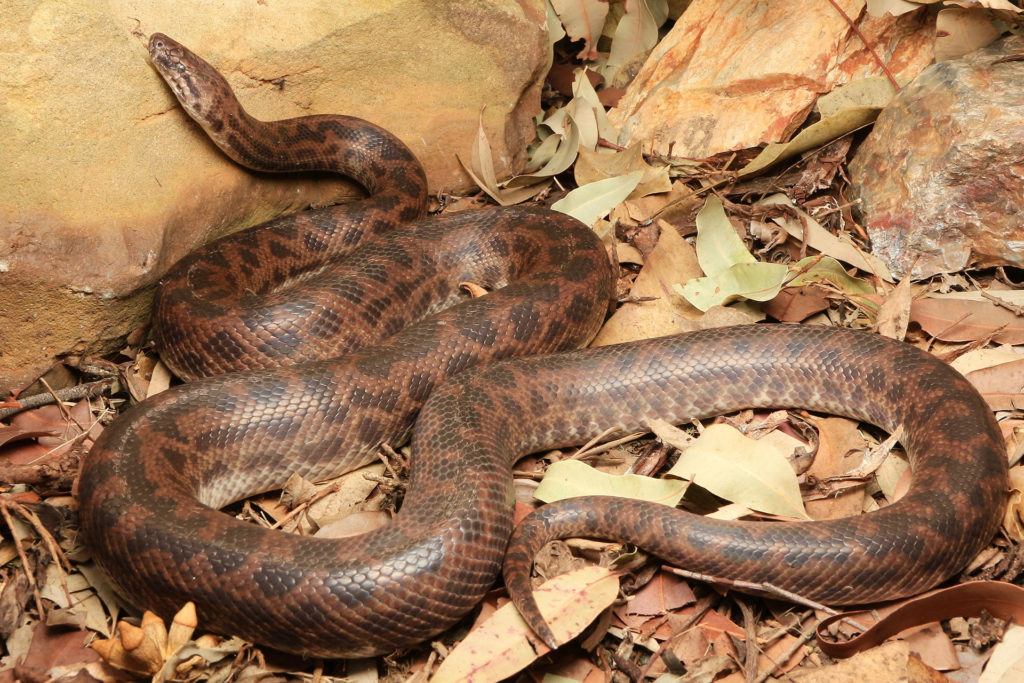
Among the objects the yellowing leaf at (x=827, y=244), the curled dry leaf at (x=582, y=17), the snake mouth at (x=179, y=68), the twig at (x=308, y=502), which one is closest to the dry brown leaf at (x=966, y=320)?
the yellowing leaf at (x=827, y=244)

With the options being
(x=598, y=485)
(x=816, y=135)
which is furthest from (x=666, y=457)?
(x=816, y=135)

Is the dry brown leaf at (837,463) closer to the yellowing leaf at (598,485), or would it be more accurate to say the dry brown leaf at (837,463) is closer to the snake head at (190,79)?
the yellowing leaf at (598,485)

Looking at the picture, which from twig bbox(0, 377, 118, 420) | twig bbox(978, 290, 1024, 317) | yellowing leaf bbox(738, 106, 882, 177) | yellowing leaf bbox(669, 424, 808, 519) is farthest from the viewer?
yellowing leaf bbox(738, 106, 882, 177)

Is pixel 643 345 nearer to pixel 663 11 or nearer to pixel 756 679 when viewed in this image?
pixel 756 679

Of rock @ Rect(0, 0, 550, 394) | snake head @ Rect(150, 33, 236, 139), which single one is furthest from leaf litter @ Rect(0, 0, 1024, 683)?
snake head @ Rect(150, 33, 236, 139)

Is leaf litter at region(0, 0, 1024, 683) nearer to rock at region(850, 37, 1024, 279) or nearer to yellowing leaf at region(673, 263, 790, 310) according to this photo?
yellowing leaf at region(673, 263, 790, 310)

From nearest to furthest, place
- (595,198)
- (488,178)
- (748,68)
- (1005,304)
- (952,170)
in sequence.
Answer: (1005,304) → (952,170) → (595,198) → (748,68) → (488,178)

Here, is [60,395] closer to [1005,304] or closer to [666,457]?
[666,457]
